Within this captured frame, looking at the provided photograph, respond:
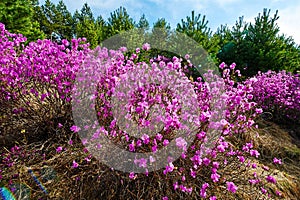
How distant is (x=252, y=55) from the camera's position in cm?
797

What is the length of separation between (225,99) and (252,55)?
6.99 m

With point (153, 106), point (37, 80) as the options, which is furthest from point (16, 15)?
point (153, 106)

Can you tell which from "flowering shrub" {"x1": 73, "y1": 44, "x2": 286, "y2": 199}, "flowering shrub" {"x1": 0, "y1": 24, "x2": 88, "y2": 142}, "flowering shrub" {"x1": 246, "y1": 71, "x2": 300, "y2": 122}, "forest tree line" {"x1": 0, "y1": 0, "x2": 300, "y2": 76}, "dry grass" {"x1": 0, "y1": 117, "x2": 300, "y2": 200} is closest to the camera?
"flowering shrub" {"x1": 73, "y1": 44, "x2": 286, "y2": 199}

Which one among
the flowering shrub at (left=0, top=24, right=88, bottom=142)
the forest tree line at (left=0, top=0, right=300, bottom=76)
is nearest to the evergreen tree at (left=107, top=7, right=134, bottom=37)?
the forest tree line at (left=0, top=0, right=300, bottom=76)

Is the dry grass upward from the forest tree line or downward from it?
downward

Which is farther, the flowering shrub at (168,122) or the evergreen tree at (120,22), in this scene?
the evergreen tree at (120,22)

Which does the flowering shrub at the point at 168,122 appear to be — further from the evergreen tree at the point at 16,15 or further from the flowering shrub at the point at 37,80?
the evergreen tree at the point at 16,15

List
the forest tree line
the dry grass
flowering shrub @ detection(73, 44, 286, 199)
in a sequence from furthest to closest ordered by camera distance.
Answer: the forest tree line, the dry grass, flowering shrub @ detection(73, 44, 286, 199)

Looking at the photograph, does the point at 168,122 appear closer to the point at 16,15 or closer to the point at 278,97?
the point at 278,97

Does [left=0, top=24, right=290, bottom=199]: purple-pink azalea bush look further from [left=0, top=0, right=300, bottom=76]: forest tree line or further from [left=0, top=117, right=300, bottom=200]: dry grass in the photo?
[left=0, top=0, right=300, bottom=76]: forest tree line

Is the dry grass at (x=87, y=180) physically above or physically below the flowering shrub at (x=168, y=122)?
below

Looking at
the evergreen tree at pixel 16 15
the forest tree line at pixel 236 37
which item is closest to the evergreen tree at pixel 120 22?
the forest tree line at pixel 236 37

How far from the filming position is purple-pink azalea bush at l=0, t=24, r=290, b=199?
1.70 metres

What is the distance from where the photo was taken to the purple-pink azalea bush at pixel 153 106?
1.70 meters
